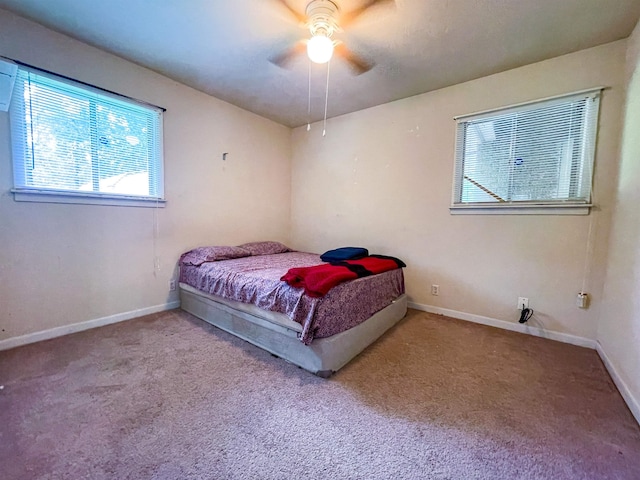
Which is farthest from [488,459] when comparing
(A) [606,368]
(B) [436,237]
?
(B) [436,237]

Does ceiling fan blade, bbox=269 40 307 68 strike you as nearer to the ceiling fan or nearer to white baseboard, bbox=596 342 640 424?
the ceiling fan

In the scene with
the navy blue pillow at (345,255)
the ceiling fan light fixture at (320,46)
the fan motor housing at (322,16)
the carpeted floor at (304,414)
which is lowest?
the carpeted floor at (304,414)

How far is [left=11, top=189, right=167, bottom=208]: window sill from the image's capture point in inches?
82.8

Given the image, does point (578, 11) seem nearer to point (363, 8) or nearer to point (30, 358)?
point (363, 8)

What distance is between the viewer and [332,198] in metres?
3.88

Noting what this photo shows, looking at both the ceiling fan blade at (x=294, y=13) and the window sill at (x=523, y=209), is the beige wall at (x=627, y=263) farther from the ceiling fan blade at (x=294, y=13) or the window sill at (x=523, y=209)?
the ceiling fan blade at (x=294, y=13)

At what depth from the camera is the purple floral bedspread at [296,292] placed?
1.81m

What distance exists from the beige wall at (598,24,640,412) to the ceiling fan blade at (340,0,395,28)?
188 cm

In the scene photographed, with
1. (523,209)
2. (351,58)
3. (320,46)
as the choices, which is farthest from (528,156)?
(320,46)

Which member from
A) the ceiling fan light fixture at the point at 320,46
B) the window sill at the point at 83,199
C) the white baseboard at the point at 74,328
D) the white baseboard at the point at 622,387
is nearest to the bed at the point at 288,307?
the white baseboard at the point at 74,328

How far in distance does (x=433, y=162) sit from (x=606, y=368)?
7.41ft

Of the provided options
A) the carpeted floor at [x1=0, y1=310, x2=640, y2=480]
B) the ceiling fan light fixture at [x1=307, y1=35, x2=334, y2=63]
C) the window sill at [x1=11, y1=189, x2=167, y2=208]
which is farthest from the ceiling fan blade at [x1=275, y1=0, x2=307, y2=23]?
the carpeted floor at [x1=0, y1=310, x2=640, y2=480]

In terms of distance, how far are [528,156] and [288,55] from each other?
7.79ft

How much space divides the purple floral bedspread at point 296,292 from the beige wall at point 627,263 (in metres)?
1.57
